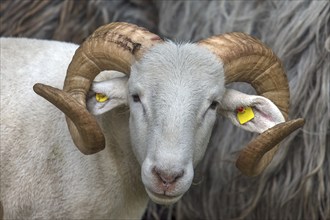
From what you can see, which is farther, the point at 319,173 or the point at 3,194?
the point at 319,173

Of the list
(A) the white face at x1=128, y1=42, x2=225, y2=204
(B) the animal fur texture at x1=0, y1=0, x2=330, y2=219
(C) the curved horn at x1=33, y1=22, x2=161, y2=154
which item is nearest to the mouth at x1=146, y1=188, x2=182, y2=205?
(A) the white face at x1=128, y1=42, x2=225, y2=204

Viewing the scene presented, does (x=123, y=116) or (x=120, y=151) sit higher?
(x=123, y=116)

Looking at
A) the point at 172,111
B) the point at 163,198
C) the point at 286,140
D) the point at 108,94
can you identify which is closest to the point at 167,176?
the point at 163,198

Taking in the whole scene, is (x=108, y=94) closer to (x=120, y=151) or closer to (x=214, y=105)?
(x=120, y=151)

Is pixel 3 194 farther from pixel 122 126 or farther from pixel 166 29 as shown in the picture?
pixel 166 29

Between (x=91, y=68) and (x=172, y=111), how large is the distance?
1.91ft

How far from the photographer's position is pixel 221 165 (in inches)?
283

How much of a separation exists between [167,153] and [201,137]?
0.33m

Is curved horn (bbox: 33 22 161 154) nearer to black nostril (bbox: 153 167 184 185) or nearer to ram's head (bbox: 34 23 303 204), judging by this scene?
ram's head (bbox: 34 23 303 204)

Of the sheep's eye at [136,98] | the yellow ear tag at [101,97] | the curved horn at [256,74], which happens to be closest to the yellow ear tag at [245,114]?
the curved horn at [256,74]

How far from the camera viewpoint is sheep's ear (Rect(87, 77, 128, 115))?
5066 millimetres

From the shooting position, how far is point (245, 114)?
5125 millimetres

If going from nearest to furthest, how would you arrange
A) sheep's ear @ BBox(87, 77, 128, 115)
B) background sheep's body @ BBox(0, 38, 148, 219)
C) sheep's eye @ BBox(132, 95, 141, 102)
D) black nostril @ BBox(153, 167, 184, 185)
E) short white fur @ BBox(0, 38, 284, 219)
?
black nostril @ BBox(153, 167, 184, 185), short white fur @ BBox(0, 38, 284, 219), sheep's eye @ BBox(132, 95, 141, 102), sheep's ear @ BBox(87, 77, 128, 115), background sheep's body @ BBox(0, 38, 148, 219)

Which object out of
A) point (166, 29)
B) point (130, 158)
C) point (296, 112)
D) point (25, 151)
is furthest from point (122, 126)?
point (166, 29)
